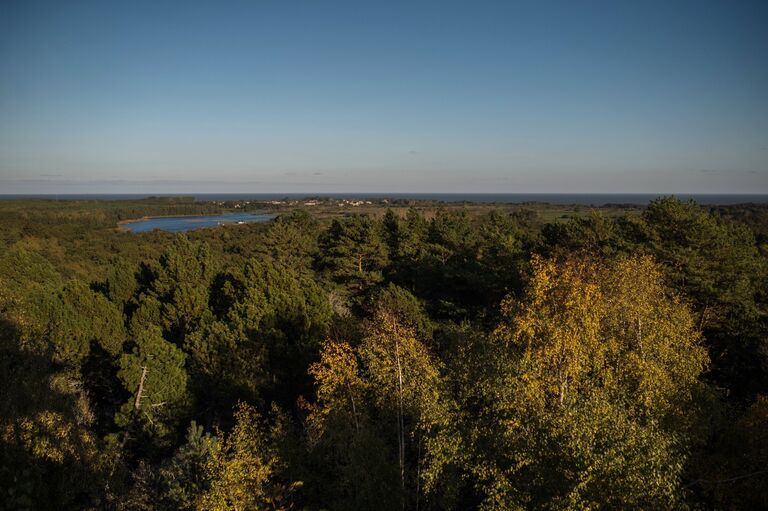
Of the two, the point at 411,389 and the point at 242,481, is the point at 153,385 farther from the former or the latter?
the point at 411,389

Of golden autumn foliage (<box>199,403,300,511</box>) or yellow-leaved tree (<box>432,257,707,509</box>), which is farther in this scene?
golden autumn foliage (<box>199,403,300,511</box>)

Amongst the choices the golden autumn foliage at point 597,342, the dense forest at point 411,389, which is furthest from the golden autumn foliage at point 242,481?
the golden autumn foliage at point 597,342

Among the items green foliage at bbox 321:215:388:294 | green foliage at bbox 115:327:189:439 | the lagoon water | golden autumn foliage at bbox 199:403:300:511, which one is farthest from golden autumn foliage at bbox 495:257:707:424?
the lagoon water

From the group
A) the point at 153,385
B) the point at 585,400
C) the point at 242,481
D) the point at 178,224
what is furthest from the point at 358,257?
the point at 178,224

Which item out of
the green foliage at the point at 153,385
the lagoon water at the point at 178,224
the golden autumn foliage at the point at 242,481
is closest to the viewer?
the golden autumn foliage at the point at 242,481

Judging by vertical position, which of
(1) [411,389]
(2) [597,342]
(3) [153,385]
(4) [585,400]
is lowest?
(3) [153,385]

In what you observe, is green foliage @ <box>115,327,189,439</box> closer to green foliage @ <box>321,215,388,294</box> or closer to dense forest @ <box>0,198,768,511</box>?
dense forest @ <box>0,198,768,511</box>

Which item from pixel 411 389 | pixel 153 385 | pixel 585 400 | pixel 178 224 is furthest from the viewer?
pixel 178 224

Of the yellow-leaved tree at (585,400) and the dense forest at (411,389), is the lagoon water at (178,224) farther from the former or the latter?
the yellow-leaved tree at (585,400)

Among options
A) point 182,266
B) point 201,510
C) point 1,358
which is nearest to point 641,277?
point 201,510
